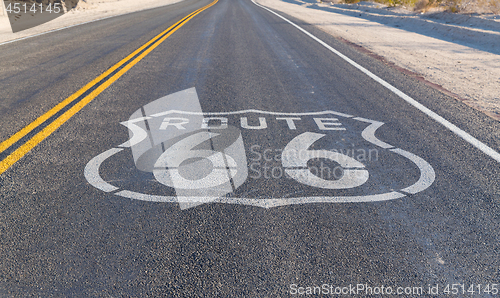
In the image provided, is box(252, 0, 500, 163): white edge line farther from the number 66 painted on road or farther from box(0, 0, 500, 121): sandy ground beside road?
the number 66 painted on road

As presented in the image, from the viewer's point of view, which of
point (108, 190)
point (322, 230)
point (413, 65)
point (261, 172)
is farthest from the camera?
point (413, 65)

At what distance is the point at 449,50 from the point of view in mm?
9672

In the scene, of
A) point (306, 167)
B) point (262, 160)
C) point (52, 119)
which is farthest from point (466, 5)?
point (52, 119)

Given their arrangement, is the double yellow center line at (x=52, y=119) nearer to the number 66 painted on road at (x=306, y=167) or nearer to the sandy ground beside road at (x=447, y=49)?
the number 66 painted on road at (x=306, y=167)

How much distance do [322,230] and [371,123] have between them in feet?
7.45

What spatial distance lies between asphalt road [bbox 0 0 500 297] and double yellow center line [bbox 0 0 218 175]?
10cm

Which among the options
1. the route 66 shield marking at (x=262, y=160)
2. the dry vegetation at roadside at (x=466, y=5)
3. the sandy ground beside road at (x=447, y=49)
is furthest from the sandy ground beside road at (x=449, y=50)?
the route 66 shield marking at (x=262, y=160)

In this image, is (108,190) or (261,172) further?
(261,172)

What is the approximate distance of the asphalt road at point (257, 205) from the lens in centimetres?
198

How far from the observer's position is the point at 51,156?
327cm

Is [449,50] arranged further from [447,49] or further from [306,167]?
[306,167]

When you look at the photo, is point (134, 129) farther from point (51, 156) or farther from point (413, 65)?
point (413, 65)

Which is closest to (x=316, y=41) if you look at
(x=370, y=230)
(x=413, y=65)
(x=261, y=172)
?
(x=413, y=65)

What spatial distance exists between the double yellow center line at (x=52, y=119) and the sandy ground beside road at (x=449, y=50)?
18.4ft
